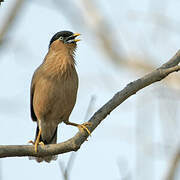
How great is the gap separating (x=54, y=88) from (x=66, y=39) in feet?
3.28

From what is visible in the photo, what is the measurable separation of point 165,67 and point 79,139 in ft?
3.89

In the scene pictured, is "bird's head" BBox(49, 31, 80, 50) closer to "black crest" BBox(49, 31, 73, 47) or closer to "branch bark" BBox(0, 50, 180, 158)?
"black crest" BBox(49, 31, 73, 47)

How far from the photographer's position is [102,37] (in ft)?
32.0

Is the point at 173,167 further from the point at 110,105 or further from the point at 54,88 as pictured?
the point at 110,105

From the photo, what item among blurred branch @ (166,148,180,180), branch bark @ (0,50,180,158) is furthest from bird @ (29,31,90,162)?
blurred branch @ (166,148,180,180)

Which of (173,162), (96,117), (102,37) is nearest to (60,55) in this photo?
(96,117)

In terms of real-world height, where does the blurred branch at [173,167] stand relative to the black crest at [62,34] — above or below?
below

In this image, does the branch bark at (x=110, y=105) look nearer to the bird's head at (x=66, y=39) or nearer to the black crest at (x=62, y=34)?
the bird's head at (x=66, y=39)

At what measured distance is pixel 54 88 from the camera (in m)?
5.39

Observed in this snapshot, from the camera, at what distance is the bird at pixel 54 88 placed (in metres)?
5.40

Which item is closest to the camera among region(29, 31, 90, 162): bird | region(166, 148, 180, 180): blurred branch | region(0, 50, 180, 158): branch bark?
region(0, 50, 180, 158): branch bark

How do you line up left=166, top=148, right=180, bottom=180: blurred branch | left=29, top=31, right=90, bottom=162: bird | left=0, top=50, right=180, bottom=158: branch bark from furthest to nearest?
left=166, top=148, right=180, bottom=180: blurred branch
left=29, top=31, right=90, bottom=162: bird
left=0, top=50, right=180, bottom=158: branch bark

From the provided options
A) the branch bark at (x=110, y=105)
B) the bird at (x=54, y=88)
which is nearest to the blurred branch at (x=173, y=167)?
the bird at (x=54, y=88)

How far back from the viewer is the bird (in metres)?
5.40
